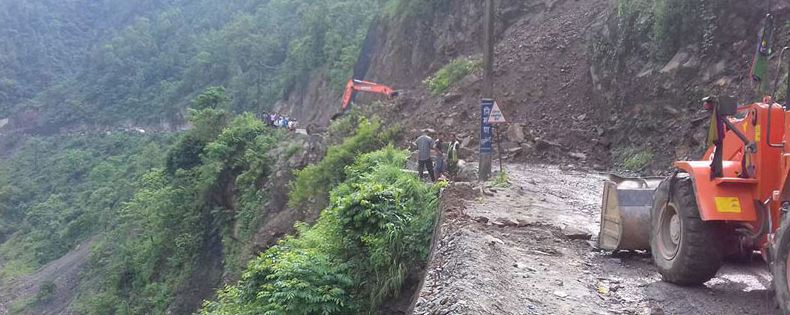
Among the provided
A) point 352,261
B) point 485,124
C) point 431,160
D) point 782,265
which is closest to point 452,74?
point 431,160

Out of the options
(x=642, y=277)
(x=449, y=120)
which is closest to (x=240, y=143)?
(x=449, y=120)

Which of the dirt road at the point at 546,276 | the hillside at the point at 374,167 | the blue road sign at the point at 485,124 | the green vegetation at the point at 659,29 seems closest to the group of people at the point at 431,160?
the hillside at the point at 374,167

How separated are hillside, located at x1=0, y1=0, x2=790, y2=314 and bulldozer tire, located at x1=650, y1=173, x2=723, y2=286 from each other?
426mm

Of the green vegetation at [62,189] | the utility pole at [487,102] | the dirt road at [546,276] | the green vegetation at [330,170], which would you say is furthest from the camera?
the green vegetation at [62,189]

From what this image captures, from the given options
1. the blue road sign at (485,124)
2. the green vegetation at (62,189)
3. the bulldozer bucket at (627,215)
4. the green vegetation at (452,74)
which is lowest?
the green vegetation at (62,189)

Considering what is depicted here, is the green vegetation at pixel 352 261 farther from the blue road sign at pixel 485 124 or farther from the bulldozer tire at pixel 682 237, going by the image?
the bulldozer tire at pixel 682 237

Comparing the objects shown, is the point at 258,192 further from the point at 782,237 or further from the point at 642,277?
the point at 782,237

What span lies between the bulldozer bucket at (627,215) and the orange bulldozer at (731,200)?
0.59 m

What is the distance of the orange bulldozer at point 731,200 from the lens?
536cm

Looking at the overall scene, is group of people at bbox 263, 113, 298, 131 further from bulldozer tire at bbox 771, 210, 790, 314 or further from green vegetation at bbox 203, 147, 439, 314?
bulldozer tire at bbox 771, 210, 790, 314

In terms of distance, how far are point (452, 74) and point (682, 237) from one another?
70.1 ft

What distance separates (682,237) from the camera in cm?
638

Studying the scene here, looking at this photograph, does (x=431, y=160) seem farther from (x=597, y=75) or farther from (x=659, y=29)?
(x=597, y=75)

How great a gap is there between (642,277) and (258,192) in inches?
858
